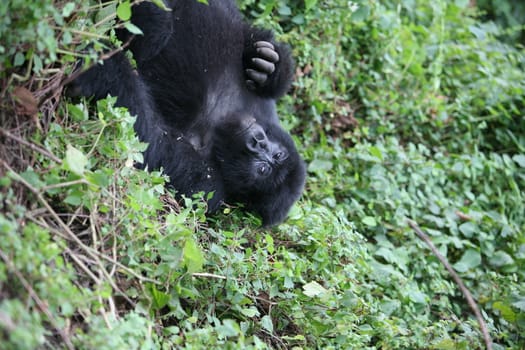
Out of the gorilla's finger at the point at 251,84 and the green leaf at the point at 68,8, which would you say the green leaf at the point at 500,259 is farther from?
the green leaf at the point at 68,8

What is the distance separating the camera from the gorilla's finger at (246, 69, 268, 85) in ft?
12.5

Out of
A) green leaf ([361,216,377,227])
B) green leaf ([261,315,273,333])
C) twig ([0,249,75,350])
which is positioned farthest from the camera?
green leaf ([361,216,377,227])

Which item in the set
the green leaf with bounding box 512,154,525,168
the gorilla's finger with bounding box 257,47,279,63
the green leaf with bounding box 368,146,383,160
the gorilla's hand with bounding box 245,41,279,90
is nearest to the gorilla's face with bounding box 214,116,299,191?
the gorilla's hand with bounding box 245,41,279,90

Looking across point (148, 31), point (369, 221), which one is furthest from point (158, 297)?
point (369, 221)

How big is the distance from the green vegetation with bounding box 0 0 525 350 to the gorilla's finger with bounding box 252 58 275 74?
731 mm

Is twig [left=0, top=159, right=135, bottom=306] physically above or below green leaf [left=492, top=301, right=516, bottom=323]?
above

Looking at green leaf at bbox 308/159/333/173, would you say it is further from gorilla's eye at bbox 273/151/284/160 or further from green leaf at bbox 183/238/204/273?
green leaf at bbox 183/238/204/273

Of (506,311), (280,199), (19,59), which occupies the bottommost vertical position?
(506,311)

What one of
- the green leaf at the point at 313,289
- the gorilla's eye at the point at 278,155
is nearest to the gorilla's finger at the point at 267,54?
the gorilla's eye at the point at 278,155

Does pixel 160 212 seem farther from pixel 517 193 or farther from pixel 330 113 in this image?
pixel 517 193

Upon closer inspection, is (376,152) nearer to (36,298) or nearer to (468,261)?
(468,261)

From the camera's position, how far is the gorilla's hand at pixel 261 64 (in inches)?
149

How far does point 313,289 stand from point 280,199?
76 cm

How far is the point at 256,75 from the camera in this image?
381 centimetres
